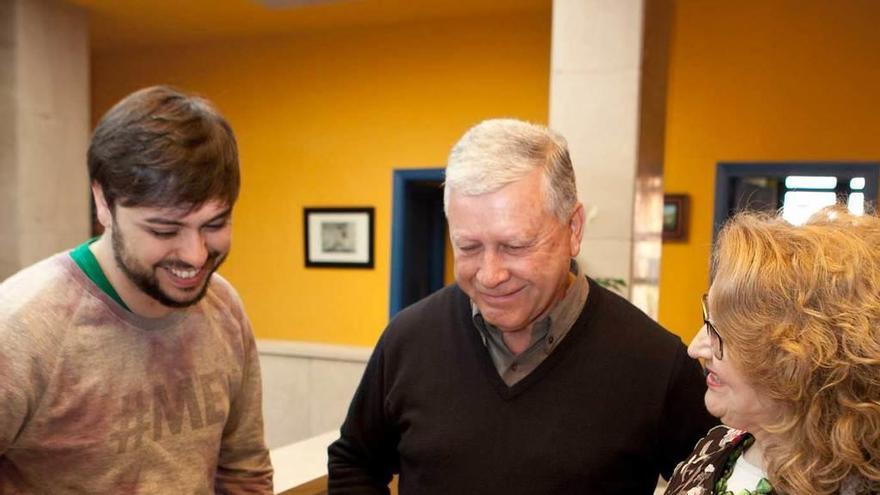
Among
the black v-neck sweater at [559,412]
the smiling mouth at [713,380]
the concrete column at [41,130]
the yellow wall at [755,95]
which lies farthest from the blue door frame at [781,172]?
the concrete column at [41,130]

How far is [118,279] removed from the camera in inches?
54.1

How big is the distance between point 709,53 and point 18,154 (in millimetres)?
4612

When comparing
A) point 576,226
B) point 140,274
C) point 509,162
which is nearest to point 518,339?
point 576,226

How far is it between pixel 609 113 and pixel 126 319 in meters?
2.55

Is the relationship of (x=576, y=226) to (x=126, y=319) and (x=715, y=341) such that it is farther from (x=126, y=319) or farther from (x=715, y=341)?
(x=126, y=319)

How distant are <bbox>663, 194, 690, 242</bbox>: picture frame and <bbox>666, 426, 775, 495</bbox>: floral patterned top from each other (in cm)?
379

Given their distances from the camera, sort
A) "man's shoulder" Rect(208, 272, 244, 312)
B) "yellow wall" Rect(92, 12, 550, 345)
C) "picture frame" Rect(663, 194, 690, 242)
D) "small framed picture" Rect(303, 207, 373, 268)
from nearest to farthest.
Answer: "man's shoulder" Rect(208, 272, 244, 312) → "picture frame" Rect(663, 194, 690, 242) → "yellow wall" Rect(92, 12, 550, 345) → "small framed picture" Rect(303, 207, 373, 268)

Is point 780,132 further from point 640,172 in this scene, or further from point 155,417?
point 155,417

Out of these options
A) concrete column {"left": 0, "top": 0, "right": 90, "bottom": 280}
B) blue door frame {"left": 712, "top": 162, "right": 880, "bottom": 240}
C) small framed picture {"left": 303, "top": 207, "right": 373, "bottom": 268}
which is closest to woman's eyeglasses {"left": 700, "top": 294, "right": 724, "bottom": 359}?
blue door frame {"left": 712, "top": 162, "right": 880, "bottom": 240}

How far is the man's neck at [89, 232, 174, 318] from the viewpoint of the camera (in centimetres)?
137

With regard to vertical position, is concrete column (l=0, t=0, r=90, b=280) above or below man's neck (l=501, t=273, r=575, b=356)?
above

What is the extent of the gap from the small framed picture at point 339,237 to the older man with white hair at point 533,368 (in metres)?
4.35

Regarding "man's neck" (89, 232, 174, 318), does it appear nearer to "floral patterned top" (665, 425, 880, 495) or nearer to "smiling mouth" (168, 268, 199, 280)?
"smiling mouth" (168, 268, 199, 280)

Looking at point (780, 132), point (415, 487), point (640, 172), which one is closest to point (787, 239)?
point (415, 487)
